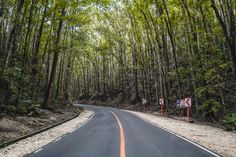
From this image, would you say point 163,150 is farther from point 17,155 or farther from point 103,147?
point 17,155

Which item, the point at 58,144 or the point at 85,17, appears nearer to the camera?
the point at 58,144

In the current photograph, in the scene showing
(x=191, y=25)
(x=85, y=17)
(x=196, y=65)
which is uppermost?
(x=85, y=17)

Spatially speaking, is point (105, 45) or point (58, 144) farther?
point (105, 45)

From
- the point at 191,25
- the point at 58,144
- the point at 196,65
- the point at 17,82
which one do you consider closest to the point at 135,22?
the point at 191,25

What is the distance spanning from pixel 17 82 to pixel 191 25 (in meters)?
14.5

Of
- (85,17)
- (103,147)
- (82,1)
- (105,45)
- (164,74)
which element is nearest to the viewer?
(103,147)

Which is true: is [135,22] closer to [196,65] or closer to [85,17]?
[85,17]

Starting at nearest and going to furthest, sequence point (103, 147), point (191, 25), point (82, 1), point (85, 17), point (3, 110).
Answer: point (103, 147)
point (3, 110)
point (82, 1)
point (191, 25)
point (85, 17)

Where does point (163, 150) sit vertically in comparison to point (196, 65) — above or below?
below

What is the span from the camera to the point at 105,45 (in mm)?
36531

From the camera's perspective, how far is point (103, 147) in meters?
7.01

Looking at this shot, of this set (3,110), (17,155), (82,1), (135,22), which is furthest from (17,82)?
(135,22)

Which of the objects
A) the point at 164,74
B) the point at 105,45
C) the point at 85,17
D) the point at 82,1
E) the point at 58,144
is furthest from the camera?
the point at 105,45

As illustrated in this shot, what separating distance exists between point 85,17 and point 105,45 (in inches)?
581
